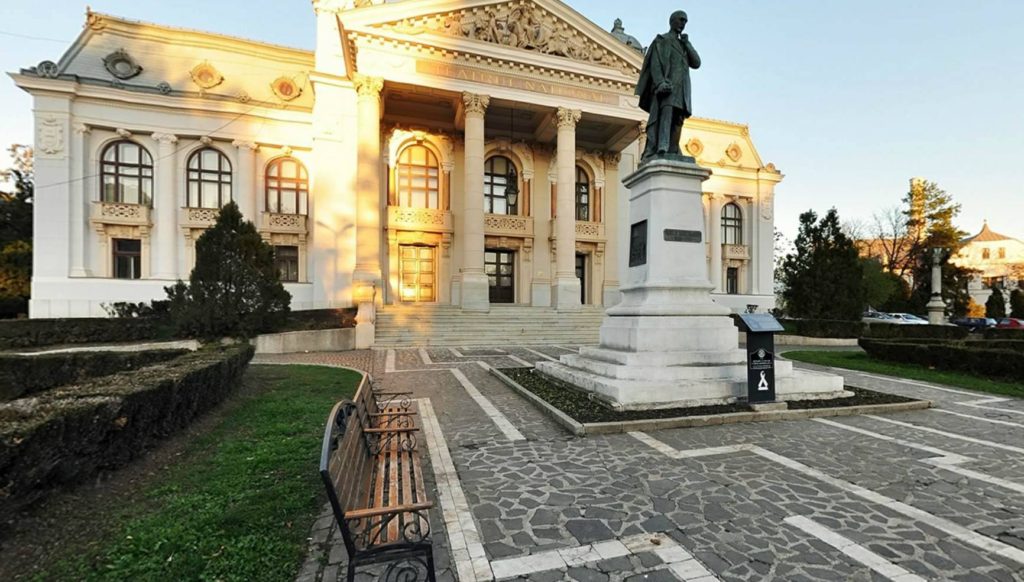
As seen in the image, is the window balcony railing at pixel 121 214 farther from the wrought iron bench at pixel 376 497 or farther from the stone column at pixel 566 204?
the wrought iron bench at pixel 376 497

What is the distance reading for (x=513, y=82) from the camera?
971 inches

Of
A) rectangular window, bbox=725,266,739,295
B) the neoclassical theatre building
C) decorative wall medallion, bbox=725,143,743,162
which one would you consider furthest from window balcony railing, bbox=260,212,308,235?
decorative wall medallion, bbox=725,143,743,162

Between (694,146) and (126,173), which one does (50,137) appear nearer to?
(126,173)

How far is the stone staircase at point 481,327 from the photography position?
61.0ft

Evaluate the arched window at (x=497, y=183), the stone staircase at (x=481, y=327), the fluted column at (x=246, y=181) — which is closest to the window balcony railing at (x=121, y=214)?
the fluted column at (x=246, y=181)

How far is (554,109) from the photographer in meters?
25.3

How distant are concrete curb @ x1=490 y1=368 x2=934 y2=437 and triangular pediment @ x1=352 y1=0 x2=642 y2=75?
22325mm

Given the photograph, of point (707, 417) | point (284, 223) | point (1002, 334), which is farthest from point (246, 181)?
point (1002, 334)

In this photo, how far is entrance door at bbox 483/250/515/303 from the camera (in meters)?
29.2

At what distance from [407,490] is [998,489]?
5576 millimetres

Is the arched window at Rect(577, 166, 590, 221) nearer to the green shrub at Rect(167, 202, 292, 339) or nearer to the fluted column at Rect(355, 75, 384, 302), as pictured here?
the fluted column at Rect(355, 75, 384, 302)

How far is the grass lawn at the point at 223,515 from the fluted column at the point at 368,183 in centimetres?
1660

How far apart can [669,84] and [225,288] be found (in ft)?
46.7

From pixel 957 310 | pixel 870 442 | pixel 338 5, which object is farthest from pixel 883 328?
pixel 338 5
